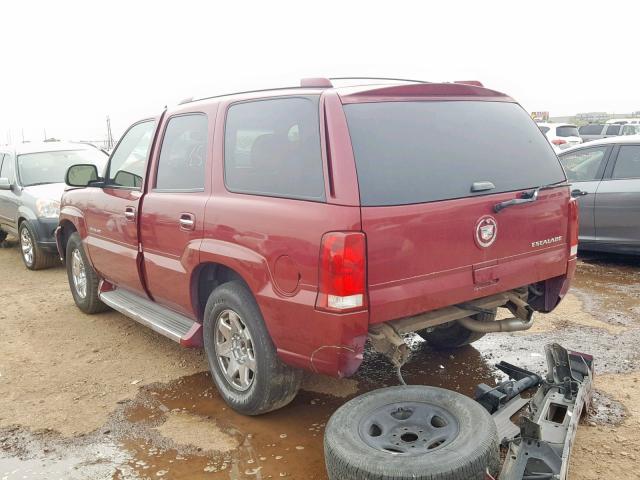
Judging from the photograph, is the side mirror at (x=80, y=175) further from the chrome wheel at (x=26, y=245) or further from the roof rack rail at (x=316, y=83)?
the chrome wheel at (x=26, y=245)

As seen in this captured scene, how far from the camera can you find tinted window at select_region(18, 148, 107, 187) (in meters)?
8.77

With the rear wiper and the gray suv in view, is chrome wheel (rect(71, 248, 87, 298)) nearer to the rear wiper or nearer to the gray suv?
the gray suv

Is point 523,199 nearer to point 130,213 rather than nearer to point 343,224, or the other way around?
point 343,224

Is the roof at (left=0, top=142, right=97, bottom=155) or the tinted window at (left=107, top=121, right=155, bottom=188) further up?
the tinted window at (left=107, top=121, right=155, bottom=188)

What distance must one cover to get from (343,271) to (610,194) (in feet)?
17.5

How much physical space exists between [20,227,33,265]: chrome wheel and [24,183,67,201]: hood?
51cm

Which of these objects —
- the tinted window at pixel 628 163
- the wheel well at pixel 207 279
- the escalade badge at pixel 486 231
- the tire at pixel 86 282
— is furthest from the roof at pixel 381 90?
the tinted window at pixel 628 163

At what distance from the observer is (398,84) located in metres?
3.25

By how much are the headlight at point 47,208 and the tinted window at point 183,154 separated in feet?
14.4

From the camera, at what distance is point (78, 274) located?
6047 mm

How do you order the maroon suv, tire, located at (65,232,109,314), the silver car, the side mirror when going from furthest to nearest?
1. the silver car
2. tire, located at (65,232,109,314)
3. the side mirror
4. the maroon suv

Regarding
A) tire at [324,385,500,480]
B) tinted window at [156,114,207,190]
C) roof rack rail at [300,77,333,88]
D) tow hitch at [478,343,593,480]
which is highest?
roof rack rail at [300,77,333,88]

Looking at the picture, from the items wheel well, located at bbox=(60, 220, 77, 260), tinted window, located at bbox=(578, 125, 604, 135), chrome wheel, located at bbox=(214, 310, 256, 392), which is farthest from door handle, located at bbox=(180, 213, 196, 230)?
tinted window, located at bbox=(578, 125, 604, 135)

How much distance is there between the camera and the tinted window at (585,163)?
7298mm
